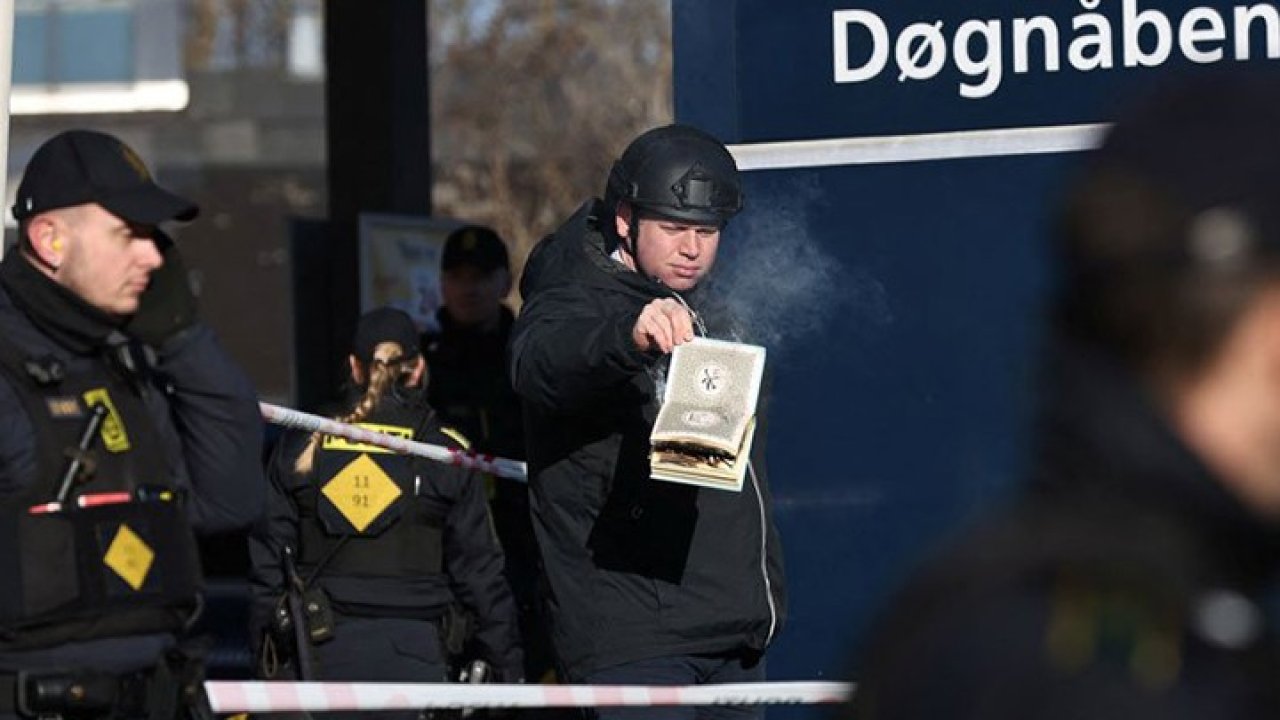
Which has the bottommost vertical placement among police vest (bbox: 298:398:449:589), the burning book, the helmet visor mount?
police vest (bbox: 298:398:449:589)

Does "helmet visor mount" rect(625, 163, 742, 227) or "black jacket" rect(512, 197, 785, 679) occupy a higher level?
"helmet visor mount" rect(625, 163, 742, 227)

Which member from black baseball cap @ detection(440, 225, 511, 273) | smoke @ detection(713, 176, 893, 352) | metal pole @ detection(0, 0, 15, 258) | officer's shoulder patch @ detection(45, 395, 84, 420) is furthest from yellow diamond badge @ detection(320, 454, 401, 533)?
officer's shoulder patch @ detection(45, 395, 84, 420)

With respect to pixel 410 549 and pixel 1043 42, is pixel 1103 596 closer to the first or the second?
pixel 1043 42

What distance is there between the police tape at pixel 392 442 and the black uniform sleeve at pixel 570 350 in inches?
71.0

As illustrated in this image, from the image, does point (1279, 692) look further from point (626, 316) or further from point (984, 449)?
point (984, 449)

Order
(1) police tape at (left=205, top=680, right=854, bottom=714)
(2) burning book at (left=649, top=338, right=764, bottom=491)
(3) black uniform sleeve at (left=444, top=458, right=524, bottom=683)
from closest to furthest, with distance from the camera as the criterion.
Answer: (2) burning book at (left=649, top=338, right=764, bottom=491) < (1) police tape at (left=205, top=680, right=854, bottom=714) < (3) black uniform sleeve at (left=444, top=458, right=524, bottom=683)

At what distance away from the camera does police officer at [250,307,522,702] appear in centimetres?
798

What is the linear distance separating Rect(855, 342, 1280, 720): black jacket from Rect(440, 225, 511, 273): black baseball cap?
8177 mm

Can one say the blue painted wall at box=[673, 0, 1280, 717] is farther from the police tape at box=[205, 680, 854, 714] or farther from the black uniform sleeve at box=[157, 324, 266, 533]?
the black uniform sleeve at box=[157, 324, 266, 533]

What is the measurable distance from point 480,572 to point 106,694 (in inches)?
151

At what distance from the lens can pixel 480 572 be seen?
27.1ft

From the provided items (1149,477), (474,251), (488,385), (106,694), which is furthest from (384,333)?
(1149,477)

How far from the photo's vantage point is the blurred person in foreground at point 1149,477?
1.74 meters

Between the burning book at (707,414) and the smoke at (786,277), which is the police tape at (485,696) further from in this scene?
the smoke at (786,277)
